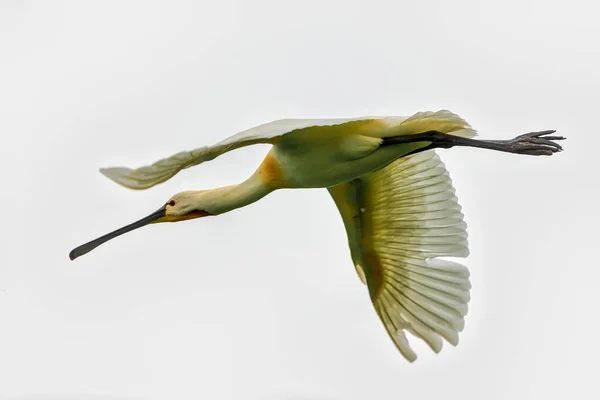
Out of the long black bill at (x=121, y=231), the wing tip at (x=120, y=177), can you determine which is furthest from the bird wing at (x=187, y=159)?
the long black bill at (x=121, y=231)

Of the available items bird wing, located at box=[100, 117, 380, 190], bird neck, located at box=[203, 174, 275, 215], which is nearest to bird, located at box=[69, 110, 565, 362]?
bird neck, located at box=[203, 174, 275, 215]

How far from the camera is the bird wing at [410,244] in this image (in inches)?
434

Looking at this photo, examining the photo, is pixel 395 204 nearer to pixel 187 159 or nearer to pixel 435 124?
pixel 435 124

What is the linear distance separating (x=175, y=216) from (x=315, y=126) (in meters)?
1.47

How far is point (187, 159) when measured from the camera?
8312 millimetres

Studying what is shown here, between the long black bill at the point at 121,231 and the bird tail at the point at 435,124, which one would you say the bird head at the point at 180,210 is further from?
the bird tail at the point at 435,124

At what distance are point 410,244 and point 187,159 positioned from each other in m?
3.41

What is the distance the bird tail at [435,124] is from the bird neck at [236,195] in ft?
3.27

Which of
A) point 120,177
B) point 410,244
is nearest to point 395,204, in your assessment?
point 410,244

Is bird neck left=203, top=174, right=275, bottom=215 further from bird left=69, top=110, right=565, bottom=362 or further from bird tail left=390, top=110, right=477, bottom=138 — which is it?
bird tail left=390, top=110, right=477, bottom=138

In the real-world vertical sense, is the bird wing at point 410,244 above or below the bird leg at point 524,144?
below

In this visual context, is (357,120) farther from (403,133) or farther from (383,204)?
(383,204)

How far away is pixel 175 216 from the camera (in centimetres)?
1029

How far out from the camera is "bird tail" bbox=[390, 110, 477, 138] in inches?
370
